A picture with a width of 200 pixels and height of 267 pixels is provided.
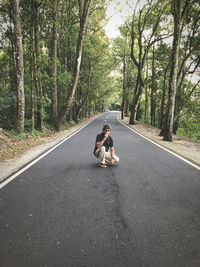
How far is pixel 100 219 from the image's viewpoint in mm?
2795

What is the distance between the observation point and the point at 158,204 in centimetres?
328

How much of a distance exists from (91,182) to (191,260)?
263 centimetres

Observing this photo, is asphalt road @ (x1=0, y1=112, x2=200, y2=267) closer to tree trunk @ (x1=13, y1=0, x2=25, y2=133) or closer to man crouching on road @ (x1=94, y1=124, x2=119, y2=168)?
man crouching on road @ (x1=94, y1=124, x2=119, y2=168)

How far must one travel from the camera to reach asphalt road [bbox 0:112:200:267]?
2.08 m

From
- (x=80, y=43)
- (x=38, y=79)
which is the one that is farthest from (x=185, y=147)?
(x=80, y=43)

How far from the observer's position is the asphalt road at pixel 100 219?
2.08m

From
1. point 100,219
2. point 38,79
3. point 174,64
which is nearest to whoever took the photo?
point 100,219

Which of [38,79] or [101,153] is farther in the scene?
[38,79]

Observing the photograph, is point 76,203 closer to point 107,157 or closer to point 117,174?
point 117,174

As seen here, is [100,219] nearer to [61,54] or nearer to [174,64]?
[174,64]

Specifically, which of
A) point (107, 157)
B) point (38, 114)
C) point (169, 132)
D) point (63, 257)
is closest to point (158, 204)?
point (63, 257)

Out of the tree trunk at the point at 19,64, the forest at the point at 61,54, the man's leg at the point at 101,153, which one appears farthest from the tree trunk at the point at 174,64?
the tree trunk at the point at 19,64

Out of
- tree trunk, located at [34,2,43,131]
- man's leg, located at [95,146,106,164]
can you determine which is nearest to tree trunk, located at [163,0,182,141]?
man's leg, located at [95,146,106,164]

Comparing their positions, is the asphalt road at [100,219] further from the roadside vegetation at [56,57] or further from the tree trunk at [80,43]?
the tree trunk at [80,43]
